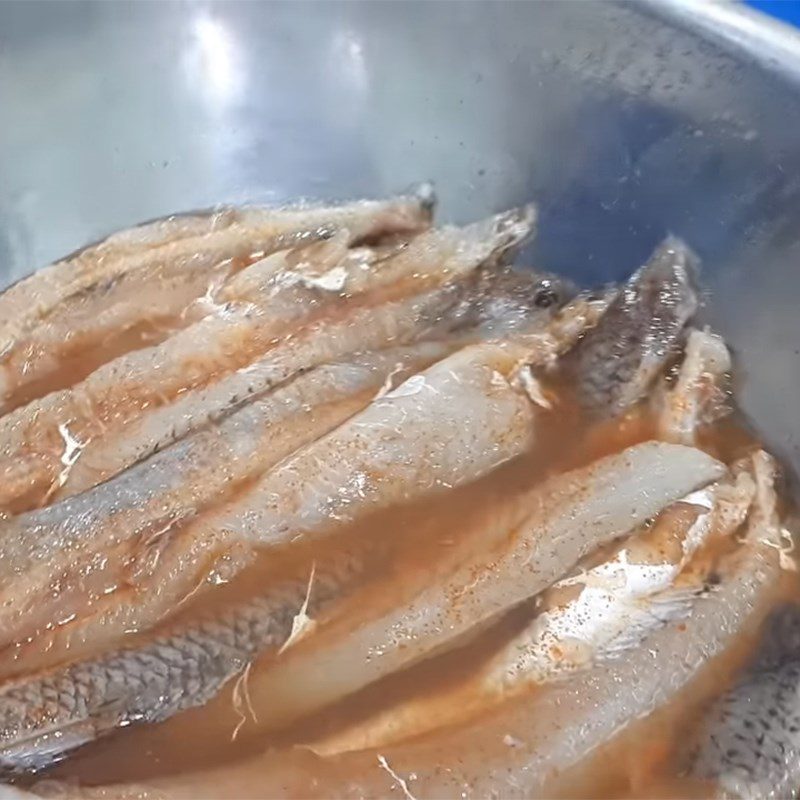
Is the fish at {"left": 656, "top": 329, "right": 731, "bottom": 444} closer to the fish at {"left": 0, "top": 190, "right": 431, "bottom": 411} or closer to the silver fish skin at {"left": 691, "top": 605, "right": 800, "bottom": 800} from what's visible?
the silver fish skin at {"left": 691, "top": 605, "right": 800, "bottom": 800}

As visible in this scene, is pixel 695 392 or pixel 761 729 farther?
pixel 695 392

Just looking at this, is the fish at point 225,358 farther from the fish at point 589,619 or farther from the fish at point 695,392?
the fish at point 589,619

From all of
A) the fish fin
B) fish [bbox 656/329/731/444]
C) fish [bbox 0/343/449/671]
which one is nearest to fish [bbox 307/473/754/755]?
the fish fin

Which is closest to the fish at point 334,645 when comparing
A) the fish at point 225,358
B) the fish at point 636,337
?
the fish at point 636,337

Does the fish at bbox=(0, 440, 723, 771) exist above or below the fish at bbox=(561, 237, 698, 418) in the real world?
below

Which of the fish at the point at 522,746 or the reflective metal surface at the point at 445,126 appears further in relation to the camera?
the reflective metal surface at the point at 445,126

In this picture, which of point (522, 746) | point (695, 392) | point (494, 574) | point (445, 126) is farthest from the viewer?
point (445, 126)

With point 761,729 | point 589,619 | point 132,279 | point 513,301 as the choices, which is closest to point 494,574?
point 589,619

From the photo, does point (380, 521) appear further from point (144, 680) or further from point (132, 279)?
point (132, 279)

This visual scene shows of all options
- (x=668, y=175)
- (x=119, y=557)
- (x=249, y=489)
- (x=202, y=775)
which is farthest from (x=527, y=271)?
(x=202, y=775)
